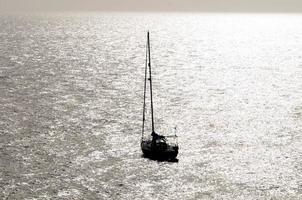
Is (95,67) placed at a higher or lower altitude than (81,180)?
higher

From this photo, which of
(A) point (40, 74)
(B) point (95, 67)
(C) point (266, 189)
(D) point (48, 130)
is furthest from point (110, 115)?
(B) point (95, 67)

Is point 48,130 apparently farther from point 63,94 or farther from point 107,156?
point 63,94

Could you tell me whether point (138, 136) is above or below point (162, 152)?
above

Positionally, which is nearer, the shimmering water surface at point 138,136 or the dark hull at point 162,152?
the shimmering water surface at point 138,136

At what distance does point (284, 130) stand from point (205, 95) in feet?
116

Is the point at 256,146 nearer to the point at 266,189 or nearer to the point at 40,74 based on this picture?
the point at 266,189

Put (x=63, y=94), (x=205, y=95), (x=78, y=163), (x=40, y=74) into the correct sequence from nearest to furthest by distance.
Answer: (x=78, y=163) < (x=63, y=94) < (x=205, y=95) < (x=40, y=74)

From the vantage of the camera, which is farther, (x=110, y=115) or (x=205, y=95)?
(x=205, y=95)

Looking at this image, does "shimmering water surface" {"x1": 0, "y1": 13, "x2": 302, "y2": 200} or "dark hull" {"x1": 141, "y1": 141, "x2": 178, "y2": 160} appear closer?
"shimmering water surface" {"x1": 0, "y1": 13, "x2": 302, "y2": 200}

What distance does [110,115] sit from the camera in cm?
9025

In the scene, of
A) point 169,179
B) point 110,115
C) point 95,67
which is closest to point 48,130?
point 110,115

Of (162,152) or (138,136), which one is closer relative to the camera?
(162,152)

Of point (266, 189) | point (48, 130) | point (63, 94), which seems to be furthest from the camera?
point (63, 94)

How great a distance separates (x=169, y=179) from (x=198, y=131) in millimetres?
24389
